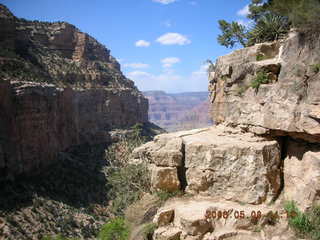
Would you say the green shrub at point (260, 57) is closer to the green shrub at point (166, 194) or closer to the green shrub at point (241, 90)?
the green shrub at point (241, 90)

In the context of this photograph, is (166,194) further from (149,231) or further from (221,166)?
(221,166)

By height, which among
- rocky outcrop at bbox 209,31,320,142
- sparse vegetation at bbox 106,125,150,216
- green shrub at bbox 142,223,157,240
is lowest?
sparse vegetation at bbox 106,125,150,216

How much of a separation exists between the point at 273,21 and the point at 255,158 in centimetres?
784

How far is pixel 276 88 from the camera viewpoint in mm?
10414

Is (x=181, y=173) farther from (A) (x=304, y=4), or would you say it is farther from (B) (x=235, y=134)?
(A) (x=304, y=4)

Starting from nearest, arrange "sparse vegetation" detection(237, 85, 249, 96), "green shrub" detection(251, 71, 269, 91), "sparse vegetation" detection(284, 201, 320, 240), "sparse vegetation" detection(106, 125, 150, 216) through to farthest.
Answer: "sparse vegetation" detection(284, 201, 320, 240)
"green shrub" detection(251, 71, 269, 91)
"sparse vegetation" detection(237, 85, 249, 96)
"sparse vegetation" detection(106, 125, 150, 216)

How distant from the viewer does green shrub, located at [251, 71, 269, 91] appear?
442 inches

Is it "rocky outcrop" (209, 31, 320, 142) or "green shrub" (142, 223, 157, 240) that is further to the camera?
"green shrub" (142, 223, 157, 240)

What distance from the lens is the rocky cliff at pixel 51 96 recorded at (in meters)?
40.2

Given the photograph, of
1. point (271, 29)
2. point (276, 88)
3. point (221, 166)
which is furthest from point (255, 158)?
point (271, 29)

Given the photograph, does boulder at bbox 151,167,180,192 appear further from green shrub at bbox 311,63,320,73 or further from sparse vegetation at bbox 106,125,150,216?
green shrub at bbox 311,63,320,73

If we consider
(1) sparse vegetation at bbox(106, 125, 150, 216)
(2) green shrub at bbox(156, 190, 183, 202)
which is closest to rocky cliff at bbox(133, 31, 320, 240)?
(2) green shrub at bbox(156, 190, 183, 202)

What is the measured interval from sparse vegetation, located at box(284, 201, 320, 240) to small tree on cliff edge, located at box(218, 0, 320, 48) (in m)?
6.13

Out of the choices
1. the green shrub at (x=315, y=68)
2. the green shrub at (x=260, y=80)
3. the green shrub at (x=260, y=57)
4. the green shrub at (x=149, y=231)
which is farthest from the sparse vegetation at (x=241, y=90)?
the green shrub at (x=149, y=231)
